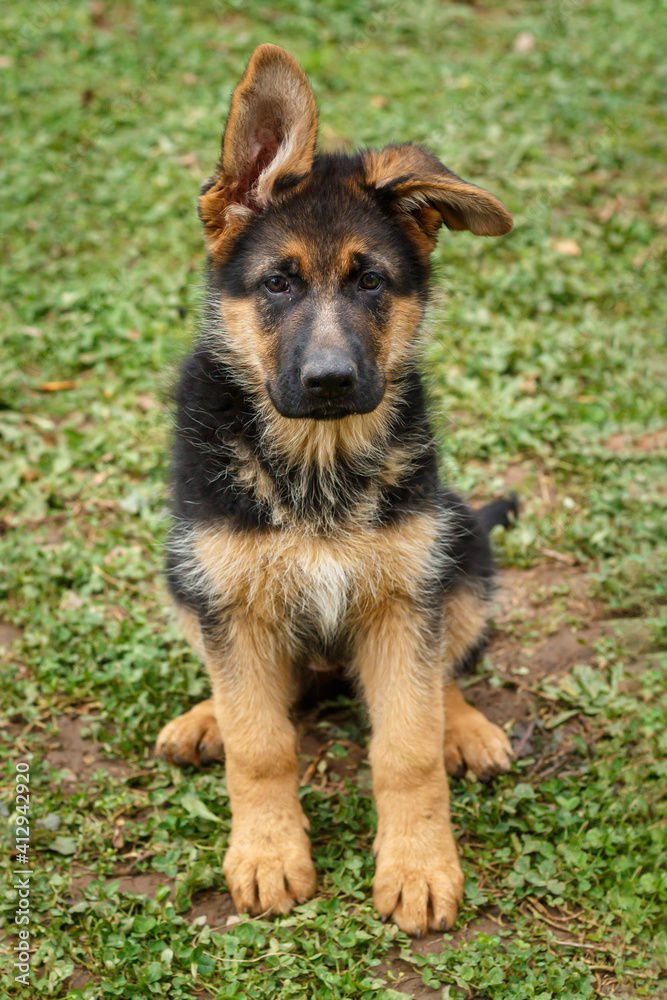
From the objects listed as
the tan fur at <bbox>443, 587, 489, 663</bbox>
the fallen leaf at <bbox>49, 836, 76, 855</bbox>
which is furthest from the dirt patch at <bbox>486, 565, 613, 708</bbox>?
the fallen leaf at <bbox>49, 836, 76, 855</bbox>

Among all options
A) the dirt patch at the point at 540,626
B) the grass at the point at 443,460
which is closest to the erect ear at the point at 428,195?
the grass at the point at 443,460

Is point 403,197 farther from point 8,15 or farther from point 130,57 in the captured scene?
point 8,15

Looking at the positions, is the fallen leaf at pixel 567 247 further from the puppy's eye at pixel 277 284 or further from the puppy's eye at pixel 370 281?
the puppy's eye at pixel 277 284

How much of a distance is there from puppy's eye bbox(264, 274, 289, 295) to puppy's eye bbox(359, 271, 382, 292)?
0.27 m

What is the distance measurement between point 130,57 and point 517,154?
3528mm

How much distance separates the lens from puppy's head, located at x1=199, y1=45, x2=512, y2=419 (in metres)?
3.27

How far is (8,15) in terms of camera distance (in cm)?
862

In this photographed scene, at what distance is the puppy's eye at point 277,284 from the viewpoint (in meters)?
3.44

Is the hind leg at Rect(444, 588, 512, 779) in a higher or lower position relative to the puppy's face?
lower

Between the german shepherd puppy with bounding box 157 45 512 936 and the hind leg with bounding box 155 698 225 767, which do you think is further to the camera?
→ the hind leg with bounding box 155 698 225 767

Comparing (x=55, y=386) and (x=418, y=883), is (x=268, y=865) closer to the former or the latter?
(x=418, y=883)

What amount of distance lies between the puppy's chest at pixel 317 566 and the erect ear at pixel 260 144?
112 centimetres

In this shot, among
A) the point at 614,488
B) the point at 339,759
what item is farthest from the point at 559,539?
the point at 339,759

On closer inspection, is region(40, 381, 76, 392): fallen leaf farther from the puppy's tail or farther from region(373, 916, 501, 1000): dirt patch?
region(373, 916, 501, 1000): dirt patch
